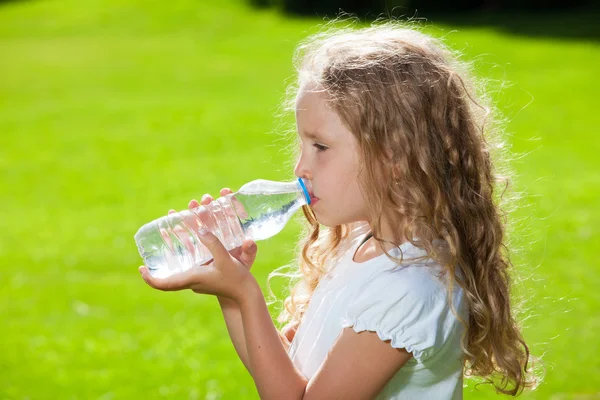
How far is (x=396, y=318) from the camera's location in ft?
7.75

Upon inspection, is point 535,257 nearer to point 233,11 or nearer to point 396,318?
point 396,318

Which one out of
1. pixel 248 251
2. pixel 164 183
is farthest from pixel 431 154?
pixel 164 183

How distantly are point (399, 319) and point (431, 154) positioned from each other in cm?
48

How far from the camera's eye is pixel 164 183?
37.2 ft

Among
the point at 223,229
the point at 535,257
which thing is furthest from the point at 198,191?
the point at 223,229

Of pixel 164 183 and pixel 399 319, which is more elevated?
pixel 399 319

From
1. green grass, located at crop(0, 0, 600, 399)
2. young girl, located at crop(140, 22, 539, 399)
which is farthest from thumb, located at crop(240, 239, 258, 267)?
green grass, located at crop(0, 0, 600, 399)

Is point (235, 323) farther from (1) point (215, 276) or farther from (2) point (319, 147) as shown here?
(2) point (319, 147)

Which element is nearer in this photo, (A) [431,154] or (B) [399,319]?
(B) [399,319]

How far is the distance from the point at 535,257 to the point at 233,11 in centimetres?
2076

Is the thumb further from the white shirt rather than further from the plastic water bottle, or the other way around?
the white shirt

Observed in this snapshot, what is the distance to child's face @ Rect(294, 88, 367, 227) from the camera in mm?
2467

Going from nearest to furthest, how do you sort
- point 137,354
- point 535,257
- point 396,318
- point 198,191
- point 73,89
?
point 396,318 → point 137,354 → point 535,257 → point 198,191 → point 73,89

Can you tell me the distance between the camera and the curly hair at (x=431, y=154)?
8.17 feet
